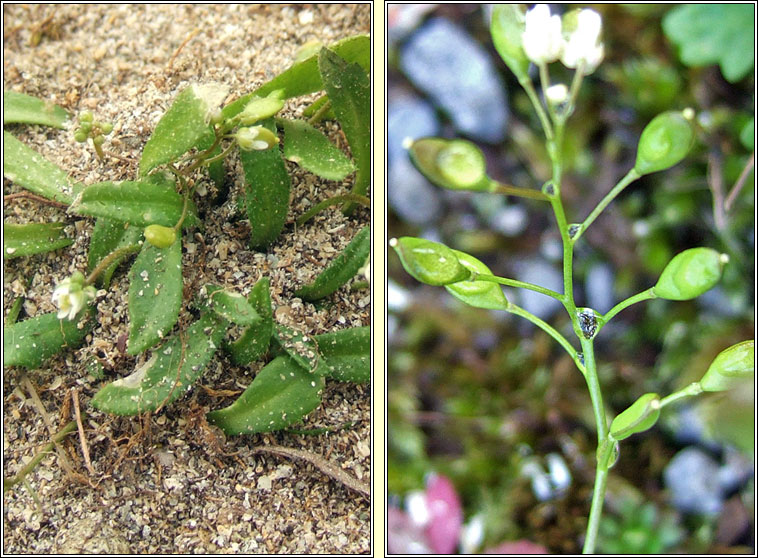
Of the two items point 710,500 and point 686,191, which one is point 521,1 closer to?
point 686,191

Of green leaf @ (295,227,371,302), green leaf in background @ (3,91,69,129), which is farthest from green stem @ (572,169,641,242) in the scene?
green leaf in background @ (3,91,69,129)

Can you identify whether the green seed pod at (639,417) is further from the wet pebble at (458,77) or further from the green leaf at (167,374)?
the wet pebble at (458,77)

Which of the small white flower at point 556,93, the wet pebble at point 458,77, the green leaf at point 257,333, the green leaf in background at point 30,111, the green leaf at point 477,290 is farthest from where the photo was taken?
the wet pebble at point 458,77

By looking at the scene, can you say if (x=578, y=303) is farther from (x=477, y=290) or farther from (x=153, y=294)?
(x=153, y=294)

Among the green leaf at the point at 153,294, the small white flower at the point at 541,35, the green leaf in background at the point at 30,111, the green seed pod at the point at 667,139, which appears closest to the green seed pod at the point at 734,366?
the green seed pod at the point at 667,139

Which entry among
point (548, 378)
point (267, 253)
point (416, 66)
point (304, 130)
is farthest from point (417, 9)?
point (548, 378)

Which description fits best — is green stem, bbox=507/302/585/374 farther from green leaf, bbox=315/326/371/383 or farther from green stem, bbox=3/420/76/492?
green stem, bbox=3/420/76/492
